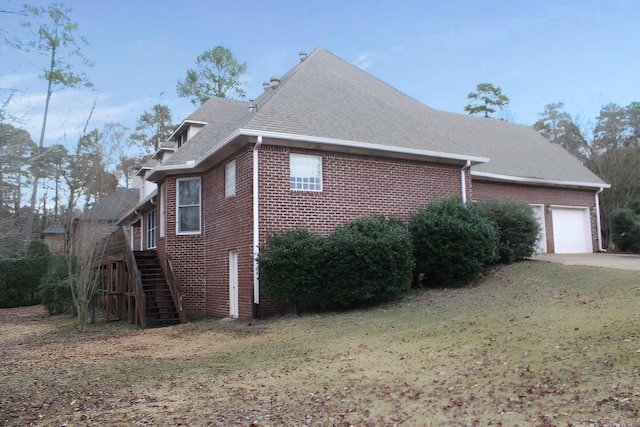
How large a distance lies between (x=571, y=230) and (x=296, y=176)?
13.9 m

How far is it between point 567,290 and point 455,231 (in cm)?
307

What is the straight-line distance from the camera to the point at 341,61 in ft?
66.2

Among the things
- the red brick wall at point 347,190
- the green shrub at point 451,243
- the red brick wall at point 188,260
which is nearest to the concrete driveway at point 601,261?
the green shrub at point 451,243

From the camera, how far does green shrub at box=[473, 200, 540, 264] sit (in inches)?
585

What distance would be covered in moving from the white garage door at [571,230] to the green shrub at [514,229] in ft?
23.5

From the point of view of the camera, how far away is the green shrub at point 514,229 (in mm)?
14859

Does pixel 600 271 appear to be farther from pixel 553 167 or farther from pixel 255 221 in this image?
pixel 553 167

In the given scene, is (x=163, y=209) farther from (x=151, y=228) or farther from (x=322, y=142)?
(x=322, y=142)

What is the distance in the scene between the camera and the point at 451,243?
1331 centimetres

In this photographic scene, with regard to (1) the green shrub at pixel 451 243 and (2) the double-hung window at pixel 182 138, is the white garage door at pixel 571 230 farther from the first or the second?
(2) the double-hung window at pixel 182 138

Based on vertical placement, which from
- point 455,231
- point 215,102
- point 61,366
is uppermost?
point 215,102

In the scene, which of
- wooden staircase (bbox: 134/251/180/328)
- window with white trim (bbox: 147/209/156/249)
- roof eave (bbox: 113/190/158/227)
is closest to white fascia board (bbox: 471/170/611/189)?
wooden staircase (bbox: 134/251/180/328)

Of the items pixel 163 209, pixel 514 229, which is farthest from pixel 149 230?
pixel 514 229

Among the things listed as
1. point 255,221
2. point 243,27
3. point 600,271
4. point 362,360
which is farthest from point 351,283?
point 243,27
